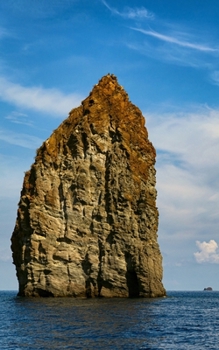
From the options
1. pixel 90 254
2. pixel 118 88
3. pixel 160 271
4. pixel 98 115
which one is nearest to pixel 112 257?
pixel 90 254

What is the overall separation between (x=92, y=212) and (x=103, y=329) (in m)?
29.5

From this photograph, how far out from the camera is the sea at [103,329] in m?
27.9

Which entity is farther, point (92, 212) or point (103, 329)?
point (92, 212)

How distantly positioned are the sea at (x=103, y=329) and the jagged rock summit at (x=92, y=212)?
10.8m

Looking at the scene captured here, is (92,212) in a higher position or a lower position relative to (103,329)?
higher

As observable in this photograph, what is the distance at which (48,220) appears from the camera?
60844mm

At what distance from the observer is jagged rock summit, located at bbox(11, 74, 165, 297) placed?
59062mm

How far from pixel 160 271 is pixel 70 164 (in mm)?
16678

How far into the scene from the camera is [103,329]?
3247cm

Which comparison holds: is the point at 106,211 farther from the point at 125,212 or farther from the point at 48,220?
the point at 48,220

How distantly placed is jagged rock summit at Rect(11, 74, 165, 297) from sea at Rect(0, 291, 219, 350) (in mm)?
10756

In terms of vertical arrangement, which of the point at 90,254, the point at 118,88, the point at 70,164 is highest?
the point at 118,88

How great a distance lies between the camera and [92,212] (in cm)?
6150

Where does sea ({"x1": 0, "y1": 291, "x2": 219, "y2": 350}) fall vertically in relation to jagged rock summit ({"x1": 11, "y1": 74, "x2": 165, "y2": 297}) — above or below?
below
